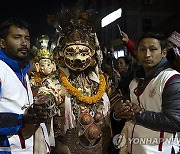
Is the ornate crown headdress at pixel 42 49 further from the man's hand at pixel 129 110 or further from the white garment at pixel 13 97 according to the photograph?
the man's hand at pixel 129 110

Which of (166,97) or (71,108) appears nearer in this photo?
(166,97)

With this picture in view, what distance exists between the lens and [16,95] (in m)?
2.25

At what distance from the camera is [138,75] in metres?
2.65

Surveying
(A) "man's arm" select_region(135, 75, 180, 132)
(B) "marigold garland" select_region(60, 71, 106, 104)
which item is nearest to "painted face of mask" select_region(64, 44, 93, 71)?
(B) "marigold garland" select_region(60, 71, 106, 104)

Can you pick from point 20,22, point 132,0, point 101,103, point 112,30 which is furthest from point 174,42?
point 132,0

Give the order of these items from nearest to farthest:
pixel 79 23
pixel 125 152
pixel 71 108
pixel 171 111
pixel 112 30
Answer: pixel 171 111 < pixel 125 152 < pixel 71 108 < pixel 79 23 < pixel 112 30

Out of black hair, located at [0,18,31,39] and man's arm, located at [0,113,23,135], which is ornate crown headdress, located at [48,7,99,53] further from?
man's arm, located at [0,113,23,135]

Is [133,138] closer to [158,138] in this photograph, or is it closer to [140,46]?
[158,138]

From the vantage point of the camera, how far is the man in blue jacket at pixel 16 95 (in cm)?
218

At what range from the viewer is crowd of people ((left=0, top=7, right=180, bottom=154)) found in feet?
7.38

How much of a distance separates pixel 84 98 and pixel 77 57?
36cm

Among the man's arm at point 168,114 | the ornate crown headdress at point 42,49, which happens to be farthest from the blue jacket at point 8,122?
the ornate crown headdress at point 42,49

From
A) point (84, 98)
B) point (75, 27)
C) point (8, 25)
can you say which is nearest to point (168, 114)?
point (84, 98)

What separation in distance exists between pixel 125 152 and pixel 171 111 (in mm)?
563
